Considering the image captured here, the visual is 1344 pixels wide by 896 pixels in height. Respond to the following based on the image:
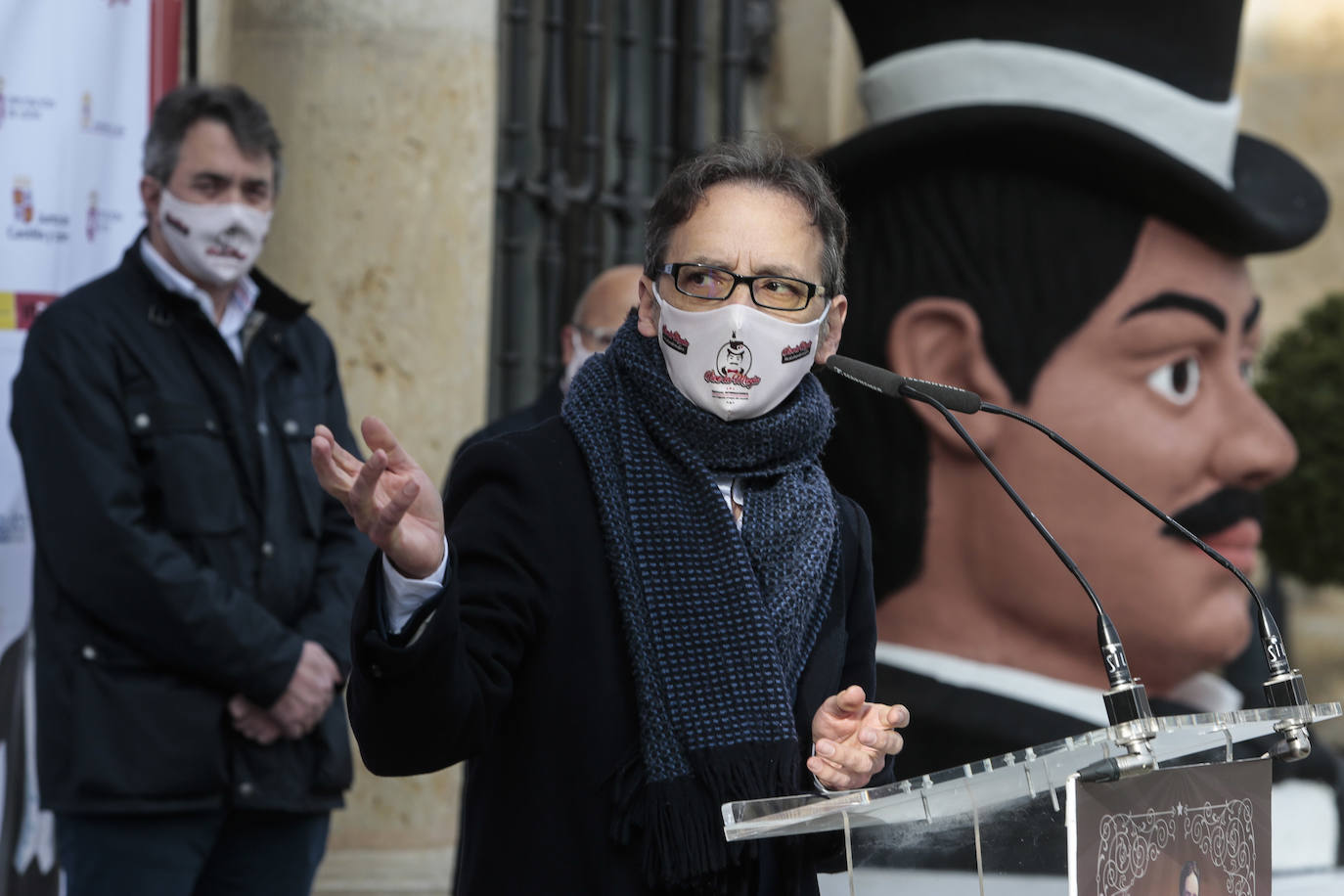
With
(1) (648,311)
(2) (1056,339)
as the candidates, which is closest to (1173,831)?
(1) (648,311)

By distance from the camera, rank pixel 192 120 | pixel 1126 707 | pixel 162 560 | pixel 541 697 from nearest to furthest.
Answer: pixel 1126 707 → pixel 541 697 → pixel 162 560 → pixel 192 120

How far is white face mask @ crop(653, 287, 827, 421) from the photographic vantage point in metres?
2.18

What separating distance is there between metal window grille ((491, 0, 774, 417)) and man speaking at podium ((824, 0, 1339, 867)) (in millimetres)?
1136

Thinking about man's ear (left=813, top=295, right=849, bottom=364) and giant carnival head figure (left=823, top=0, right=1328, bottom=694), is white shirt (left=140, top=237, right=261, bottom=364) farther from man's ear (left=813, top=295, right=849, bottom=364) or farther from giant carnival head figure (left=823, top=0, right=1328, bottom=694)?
giant carnival head figure (left=823, top=0, right=1328, bottom=694)

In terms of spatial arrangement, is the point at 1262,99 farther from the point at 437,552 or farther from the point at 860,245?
the point at 437,552

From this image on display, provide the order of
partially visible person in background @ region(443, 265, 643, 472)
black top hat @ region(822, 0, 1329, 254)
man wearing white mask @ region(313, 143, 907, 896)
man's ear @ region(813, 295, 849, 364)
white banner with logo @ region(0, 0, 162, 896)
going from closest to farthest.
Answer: man wearing white mask @ region(313, 143, 907, 896) < man's ear @ region(813, 295, 849, 364) < white banner with logo @ region(0, 0, 162, 896) < partially visible person in background @ region(443, 265, 643, 472) < black top hat @ region(822, 0, 1329, 254)

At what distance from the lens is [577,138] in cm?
647

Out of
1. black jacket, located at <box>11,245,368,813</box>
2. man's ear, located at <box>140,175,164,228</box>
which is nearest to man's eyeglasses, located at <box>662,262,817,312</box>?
black jacket, located at <box>11,245,368,813</box>

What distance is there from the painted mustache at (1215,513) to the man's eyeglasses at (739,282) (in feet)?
11.2

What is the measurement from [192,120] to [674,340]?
76.4 inches

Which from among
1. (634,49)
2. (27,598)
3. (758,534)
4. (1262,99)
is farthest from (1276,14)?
(758,534)

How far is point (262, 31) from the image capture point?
5250mm

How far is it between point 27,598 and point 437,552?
8.13ft

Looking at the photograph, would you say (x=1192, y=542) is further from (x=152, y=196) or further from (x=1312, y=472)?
(x=1312, y=472)
